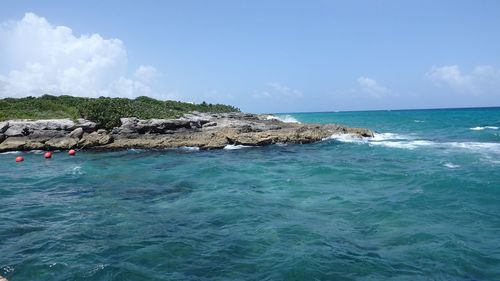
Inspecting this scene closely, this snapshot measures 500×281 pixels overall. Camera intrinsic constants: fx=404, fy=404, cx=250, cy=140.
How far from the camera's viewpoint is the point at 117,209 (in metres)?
18.9

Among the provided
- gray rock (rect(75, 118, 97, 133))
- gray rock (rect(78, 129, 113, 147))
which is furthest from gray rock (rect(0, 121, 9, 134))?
gray rock (rect(78, 129, 113, 147))

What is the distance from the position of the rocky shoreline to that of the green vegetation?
1.76 m

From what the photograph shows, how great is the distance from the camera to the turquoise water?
1233 centimetres

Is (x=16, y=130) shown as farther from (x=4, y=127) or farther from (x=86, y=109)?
(x=86, y=109)

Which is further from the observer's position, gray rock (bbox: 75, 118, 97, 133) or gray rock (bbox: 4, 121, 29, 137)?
gray rock (bbox: 75, 118, 97, 133)

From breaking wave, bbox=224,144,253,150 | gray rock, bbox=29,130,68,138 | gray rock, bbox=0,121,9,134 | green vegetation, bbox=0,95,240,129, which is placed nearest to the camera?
breaking wave, bbox=224,144,253,150

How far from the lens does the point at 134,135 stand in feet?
142

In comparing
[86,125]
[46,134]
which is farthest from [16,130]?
[86,125]

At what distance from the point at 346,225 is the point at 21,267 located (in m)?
11.6

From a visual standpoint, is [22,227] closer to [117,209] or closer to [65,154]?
[117,209]

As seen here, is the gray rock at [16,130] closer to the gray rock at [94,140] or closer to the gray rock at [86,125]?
the gray rock at [86,125]

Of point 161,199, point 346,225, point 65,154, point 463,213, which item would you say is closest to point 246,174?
point 161,199

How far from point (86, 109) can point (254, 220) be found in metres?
36.3

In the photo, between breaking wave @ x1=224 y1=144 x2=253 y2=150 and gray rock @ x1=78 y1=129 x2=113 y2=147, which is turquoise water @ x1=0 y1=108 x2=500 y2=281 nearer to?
breaking wave @ x1=224 y1=144 x2=253 y2=150
